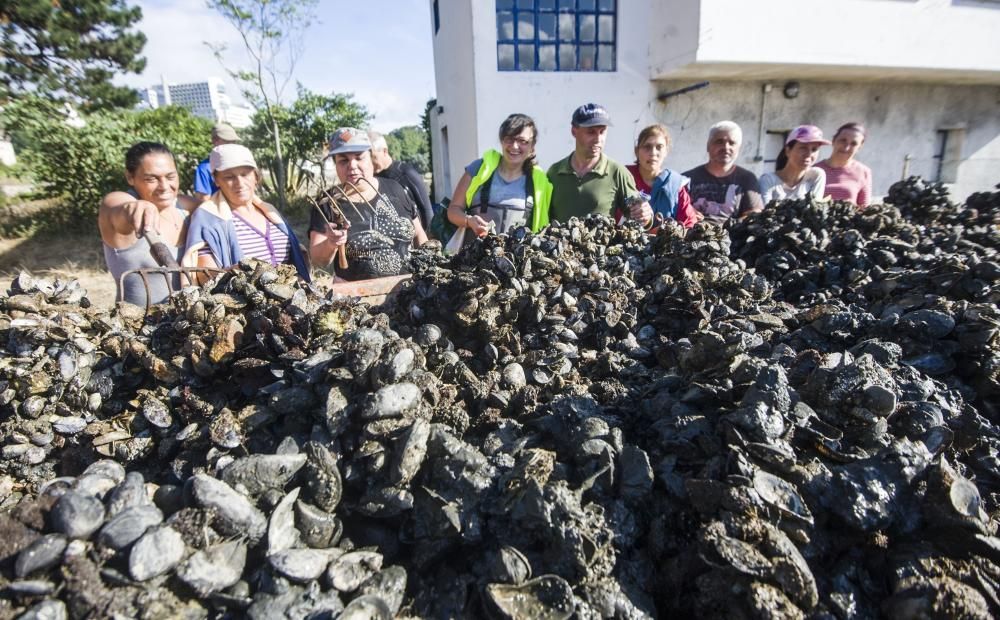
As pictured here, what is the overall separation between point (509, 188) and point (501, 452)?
2.16 m

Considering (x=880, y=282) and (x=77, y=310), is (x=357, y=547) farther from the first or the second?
(x=880, y=282)

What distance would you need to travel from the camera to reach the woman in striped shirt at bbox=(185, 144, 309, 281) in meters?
2.71

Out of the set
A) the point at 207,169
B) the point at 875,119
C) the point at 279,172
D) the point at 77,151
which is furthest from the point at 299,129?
the point at 875,119

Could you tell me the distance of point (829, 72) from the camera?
9250mm

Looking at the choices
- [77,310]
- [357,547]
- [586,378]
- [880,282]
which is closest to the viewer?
[357,547]

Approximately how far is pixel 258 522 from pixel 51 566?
1.34 feet

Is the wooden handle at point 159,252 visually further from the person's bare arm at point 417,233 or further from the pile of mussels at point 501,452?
the person's bare arm at point 417,233

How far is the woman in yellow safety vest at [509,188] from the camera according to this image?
3.07 m

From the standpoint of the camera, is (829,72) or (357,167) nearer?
(357,167)

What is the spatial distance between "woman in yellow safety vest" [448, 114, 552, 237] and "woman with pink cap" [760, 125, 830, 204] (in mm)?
1729

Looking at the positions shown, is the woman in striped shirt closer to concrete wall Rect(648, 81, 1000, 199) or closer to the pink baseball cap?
the pink baseball cap

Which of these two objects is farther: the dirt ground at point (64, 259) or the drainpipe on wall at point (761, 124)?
the drainpipe on wall at point (761, 124)

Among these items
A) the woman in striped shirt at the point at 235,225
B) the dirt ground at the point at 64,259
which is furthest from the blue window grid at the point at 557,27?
the dirt ground at the point at 64,259

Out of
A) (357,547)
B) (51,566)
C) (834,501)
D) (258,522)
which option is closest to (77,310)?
(51,566)
